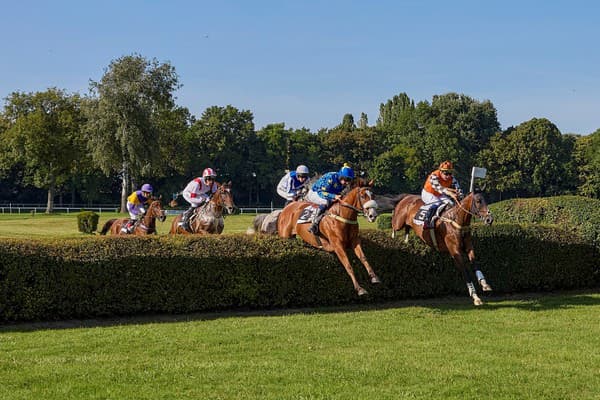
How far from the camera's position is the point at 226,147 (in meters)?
73.9

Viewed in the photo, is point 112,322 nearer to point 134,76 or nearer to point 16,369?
point 16,369

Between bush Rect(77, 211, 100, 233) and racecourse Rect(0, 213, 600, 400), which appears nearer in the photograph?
racecourse Rect(0, 213, 600, 400)

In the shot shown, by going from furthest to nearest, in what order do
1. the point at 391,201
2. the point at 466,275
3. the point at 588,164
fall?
1. the point at 588,164
2. the point at 391,201
3. the point at 466,275

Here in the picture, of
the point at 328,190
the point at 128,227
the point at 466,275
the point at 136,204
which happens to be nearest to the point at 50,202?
the point at 136,204

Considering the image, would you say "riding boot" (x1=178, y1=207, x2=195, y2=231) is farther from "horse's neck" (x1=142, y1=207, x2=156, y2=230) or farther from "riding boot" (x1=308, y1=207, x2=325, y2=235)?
→ "riding boot" (x1=308, y1=207, x2=325, y2=235)

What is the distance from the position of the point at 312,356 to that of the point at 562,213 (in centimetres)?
1083

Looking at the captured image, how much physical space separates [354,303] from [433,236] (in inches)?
82.1

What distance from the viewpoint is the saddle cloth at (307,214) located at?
13656 millimetres

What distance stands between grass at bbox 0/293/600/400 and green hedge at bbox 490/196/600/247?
175 inches

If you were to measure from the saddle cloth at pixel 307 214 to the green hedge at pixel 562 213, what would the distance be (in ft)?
20.7

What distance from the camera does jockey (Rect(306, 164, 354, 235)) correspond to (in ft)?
43.2

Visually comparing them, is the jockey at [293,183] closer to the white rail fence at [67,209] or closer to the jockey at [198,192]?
the jockey at [198,192]

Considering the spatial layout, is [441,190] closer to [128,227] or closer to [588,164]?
[128,227]

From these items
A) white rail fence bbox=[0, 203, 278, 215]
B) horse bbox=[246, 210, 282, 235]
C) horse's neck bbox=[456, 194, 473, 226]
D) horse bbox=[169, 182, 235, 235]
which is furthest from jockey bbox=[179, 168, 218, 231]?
white rail fence bbox=[0, 203, 278, 215]
